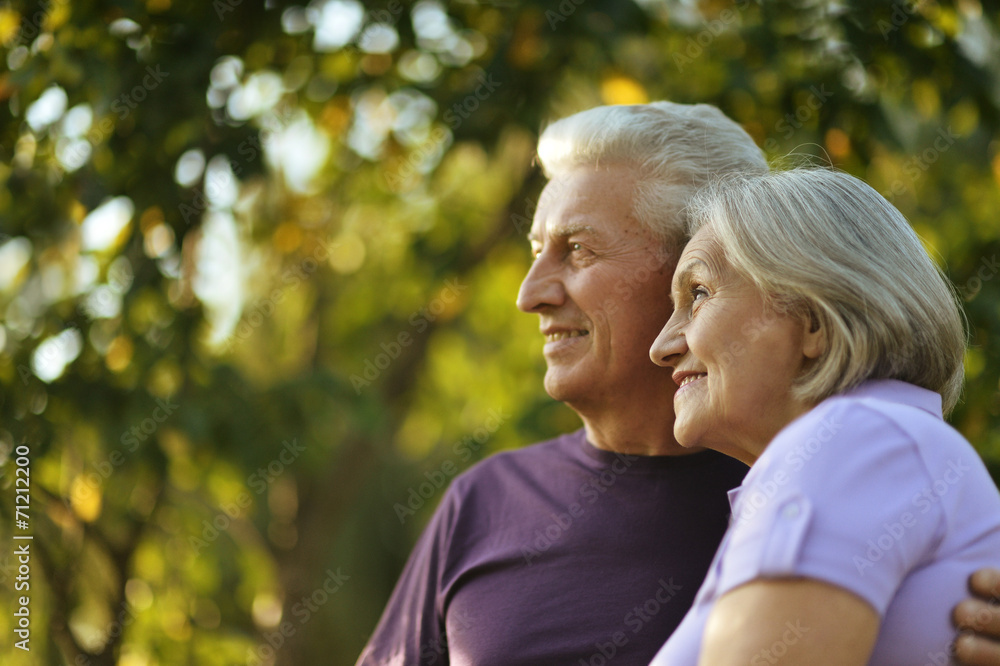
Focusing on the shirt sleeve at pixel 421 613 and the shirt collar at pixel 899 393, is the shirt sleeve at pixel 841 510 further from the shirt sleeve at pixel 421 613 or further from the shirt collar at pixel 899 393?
the shirt sleeve at pixel 421 613

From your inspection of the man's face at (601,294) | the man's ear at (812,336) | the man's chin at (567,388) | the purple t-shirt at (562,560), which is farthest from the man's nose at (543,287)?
the man's ear at (812,336)

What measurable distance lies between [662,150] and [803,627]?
1292 millimetres

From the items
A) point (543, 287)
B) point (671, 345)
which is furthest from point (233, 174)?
point (671, 345)

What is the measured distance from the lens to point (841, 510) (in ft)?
3.38

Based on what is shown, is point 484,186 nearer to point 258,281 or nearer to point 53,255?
point 258,281

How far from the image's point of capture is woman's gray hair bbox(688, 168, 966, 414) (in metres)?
1.31

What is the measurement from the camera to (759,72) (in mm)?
2992

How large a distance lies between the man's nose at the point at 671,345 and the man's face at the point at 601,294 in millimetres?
370

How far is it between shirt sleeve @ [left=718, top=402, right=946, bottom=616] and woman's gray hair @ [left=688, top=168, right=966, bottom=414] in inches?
8.1

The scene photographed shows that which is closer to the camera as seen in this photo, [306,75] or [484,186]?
[306,75]

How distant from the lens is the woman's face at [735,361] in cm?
137

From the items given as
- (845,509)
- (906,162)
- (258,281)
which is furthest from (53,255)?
(906,162)

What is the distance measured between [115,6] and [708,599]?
2243 millimetres

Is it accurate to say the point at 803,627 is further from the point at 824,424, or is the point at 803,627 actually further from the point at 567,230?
the point at 567,230
